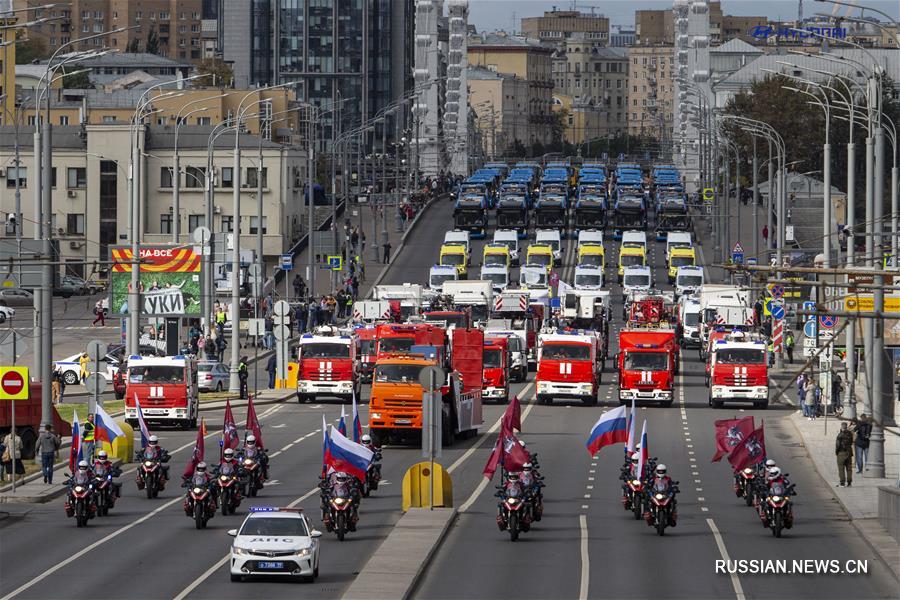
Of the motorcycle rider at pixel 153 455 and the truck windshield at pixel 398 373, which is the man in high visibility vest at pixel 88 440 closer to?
the motorcycle rider at pixel 153 455

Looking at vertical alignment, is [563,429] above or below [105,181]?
below

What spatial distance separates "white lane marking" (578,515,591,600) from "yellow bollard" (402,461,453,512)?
257 cm

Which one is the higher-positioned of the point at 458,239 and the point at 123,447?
the point at 458,239

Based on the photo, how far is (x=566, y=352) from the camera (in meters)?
62.8

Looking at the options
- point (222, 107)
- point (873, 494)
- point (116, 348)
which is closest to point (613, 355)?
point (116, 348)

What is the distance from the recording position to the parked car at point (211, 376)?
68312mm

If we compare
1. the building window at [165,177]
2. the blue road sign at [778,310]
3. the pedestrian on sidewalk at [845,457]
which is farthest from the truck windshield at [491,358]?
the building window at [165,177]

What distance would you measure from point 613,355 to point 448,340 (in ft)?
86.9

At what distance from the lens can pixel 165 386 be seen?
5475 cm

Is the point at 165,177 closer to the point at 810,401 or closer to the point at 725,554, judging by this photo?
the point at 810,401

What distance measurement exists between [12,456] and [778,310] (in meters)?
37.5

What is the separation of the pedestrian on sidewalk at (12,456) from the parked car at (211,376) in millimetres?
22527

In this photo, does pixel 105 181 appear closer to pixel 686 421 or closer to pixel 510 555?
pixel 686 421

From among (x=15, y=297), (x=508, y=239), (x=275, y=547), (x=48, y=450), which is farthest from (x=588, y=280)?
(x=275, y=547)
